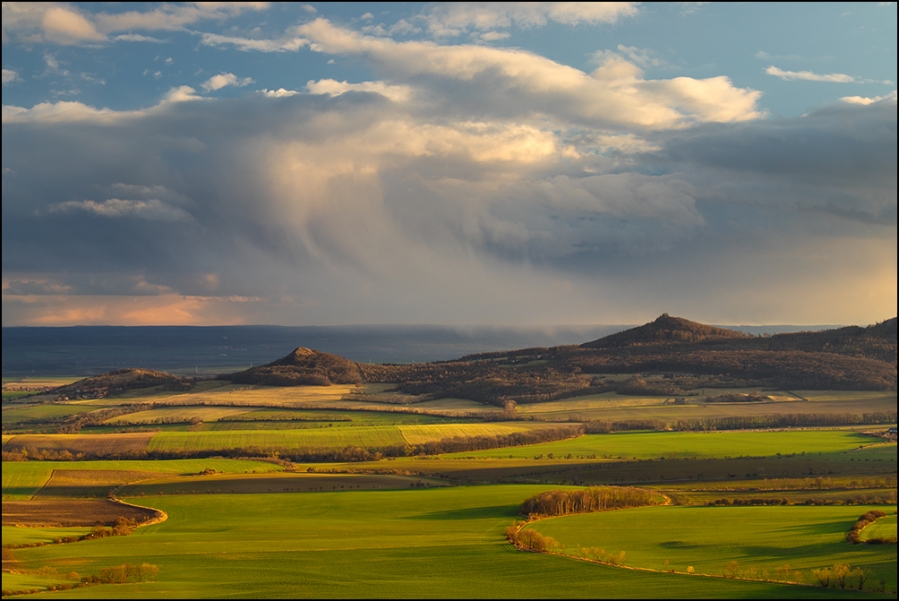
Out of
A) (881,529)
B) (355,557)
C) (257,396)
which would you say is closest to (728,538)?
(881,529)

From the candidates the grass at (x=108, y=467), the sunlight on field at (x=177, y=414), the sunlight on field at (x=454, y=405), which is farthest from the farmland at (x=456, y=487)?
the sunlight on field at (x=177, y=414)

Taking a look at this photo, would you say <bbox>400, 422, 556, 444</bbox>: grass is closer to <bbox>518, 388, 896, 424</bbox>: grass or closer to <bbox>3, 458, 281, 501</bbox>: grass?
<bbox>518, 388, 896, 424</bbox>: grass

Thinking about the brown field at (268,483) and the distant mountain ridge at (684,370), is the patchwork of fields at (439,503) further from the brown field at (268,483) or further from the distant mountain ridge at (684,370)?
the distant mountain ridge at (684,370)

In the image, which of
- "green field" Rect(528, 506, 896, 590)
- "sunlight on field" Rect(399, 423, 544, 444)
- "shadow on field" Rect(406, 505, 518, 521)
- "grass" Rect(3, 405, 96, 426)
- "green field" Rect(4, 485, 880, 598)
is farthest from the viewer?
"grass" Rect(3, 405, 96, 426)

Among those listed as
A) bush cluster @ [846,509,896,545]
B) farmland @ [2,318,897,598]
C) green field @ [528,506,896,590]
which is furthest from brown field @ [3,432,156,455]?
bush cluster @ [846,509,896,545]

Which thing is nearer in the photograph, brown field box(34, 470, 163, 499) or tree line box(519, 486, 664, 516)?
tree line box(519, 486, 664, 516)
